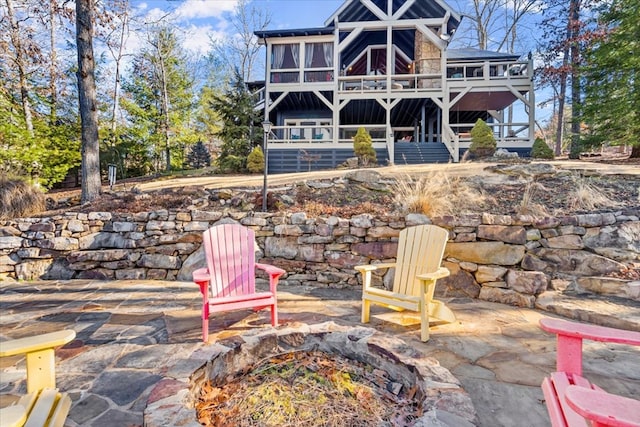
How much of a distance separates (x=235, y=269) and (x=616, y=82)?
1006 cm

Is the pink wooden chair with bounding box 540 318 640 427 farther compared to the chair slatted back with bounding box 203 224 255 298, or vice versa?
the chair slatted back with bounding box 203 224 255 298

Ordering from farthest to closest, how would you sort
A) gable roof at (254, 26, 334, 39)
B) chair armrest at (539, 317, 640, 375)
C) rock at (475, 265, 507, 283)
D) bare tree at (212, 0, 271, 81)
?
bare tree at (212, 0, 271, 81) < gable roof at (254, 26, 334, 39) < rock at (475, 265, 507, 283) < chair armrest at (539, 317, 640, 375)

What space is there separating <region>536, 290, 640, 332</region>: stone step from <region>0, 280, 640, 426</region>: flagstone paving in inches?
1.0

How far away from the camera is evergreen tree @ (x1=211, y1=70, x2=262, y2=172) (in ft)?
35.6

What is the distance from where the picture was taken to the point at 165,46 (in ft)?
46.3

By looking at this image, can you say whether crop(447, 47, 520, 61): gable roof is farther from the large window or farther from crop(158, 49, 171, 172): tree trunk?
crop(158, 49, 171, 172): tree trunk

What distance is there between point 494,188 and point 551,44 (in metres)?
10.7

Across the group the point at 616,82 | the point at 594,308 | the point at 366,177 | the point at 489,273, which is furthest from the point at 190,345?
the point at 616,82

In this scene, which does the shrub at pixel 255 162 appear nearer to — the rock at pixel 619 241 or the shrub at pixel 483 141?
the shrub at pixel 483 141

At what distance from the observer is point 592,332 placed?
1.30 metres

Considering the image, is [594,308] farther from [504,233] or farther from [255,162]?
[255,162]

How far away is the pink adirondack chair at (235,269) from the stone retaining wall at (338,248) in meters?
1.33

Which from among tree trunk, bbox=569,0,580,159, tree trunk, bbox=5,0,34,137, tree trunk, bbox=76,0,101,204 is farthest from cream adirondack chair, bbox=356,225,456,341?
tree trunk, bbox=569,0,580,159

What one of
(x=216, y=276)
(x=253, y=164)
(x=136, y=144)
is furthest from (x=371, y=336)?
(x=136, y=144)
